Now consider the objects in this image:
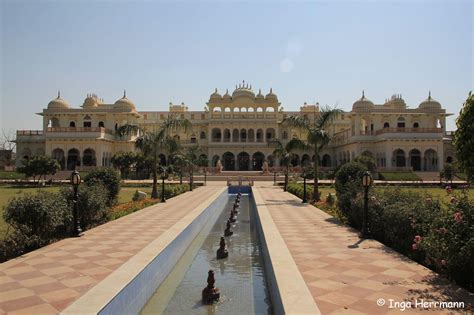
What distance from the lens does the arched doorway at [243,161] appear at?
176ft

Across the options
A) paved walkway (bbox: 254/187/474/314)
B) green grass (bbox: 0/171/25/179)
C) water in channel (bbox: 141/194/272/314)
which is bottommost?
water in channel (bbox: 141/194/272/314)

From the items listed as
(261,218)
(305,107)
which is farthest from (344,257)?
(305,107)

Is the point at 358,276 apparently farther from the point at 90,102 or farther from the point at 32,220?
the point at 90,102

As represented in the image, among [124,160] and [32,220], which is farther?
[124,160]

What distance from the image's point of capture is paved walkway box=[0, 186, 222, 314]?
5246 millimetres

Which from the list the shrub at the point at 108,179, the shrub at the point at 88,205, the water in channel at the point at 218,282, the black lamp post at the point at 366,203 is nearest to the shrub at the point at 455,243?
the water in channel at the point at 218,282

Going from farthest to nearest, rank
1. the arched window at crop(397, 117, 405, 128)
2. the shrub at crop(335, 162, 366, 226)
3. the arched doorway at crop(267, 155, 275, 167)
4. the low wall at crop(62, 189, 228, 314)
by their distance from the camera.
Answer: the arched doorway at crop(267, 155, 275, 167)
the arched window at crop(397, 117, 405, 128)
the shrub at crop(335, 162, 366, 226)
the low wall at crop(62, 189, 228, 314)

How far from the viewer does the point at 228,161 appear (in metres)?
54.9

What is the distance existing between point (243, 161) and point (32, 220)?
45766mm

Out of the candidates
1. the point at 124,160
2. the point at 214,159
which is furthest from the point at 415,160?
the point at 124,160

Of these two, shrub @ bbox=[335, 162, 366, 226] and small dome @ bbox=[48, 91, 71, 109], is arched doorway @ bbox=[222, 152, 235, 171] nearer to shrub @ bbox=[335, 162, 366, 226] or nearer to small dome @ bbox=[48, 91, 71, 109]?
small dome @ bbox=[48, 91, 71, 109]

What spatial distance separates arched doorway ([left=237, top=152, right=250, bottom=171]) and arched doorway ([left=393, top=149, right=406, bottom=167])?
17886 mm

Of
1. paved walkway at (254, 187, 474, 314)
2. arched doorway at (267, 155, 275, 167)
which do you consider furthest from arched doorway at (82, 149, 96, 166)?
paved walkway at (254, 187, 474, 314)

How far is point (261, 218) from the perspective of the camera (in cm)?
1325
